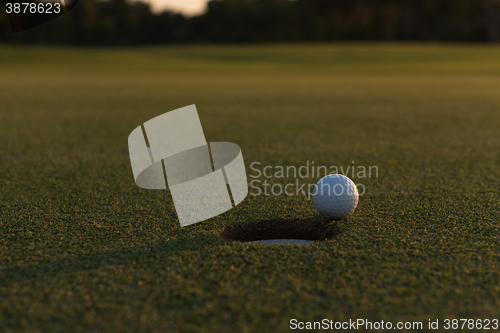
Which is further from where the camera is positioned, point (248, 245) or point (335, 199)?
point (335, 199)

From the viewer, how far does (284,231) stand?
7.89 ft

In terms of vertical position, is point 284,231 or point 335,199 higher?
point 335,199

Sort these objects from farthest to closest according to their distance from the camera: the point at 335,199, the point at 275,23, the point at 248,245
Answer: the point at 275,23 < the point at 335,199 < the point at 248,245

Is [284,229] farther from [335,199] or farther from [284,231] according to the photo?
[335,199]

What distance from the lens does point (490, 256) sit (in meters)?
1.93

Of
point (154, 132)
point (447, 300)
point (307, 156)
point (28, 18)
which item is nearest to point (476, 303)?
point (447, 300)

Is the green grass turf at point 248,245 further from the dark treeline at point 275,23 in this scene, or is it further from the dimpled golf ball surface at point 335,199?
the dark treeline at point 275,23

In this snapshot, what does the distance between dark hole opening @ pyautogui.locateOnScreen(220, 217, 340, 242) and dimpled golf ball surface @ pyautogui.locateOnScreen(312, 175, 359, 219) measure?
0.19 feet

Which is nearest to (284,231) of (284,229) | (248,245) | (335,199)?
(284,229)

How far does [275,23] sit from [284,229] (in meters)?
63.9

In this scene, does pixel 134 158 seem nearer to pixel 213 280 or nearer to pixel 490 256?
pixel 213 280

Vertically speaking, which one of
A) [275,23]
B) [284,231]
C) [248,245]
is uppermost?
[275,23]

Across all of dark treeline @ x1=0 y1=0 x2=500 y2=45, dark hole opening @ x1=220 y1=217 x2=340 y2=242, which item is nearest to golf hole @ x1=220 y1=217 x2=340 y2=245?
dark hole opening @ x1=220 y1=217 x2=340 y2=242

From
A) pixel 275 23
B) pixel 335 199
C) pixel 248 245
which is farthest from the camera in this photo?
→ pixel 275 23
